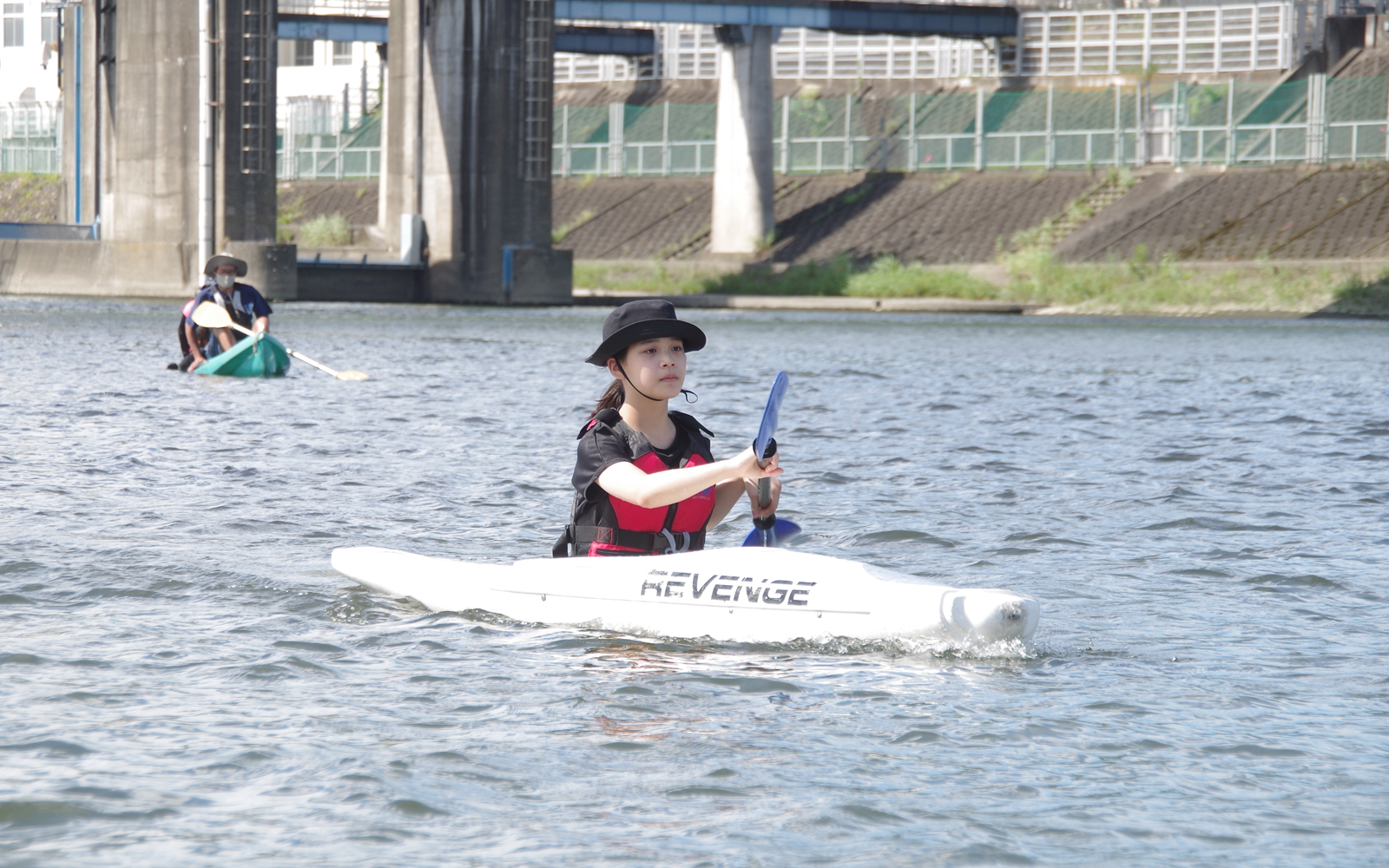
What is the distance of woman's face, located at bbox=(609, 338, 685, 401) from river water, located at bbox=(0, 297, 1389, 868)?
40.2 inches

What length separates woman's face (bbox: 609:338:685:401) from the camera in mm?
6539

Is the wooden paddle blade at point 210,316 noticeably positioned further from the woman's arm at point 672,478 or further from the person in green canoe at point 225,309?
the woman's arm at point 672,478

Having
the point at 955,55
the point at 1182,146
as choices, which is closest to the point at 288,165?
the point at 955,55

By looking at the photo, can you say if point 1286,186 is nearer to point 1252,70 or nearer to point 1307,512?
point 1252,70

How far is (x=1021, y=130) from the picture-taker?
51188 mm

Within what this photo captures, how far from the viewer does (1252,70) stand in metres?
51.3

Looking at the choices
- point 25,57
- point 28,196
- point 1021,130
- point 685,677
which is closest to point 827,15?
point 1021,130

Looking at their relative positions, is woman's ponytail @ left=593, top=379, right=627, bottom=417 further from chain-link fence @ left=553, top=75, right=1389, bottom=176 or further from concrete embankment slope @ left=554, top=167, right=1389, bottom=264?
chain-link fence @ left=553, top=75, right=1389, bottom=176

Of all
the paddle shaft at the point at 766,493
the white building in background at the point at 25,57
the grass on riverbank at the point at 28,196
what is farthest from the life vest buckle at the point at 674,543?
the white building in background at the point at 25,57

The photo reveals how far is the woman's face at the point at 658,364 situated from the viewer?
6.54m

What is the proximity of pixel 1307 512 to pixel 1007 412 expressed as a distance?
23.9 feet

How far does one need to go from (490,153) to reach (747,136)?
→ 855 centimetres

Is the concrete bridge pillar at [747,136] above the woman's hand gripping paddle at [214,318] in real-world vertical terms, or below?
above

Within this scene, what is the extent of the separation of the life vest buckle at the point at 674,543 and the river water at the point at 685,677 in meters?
0.41
